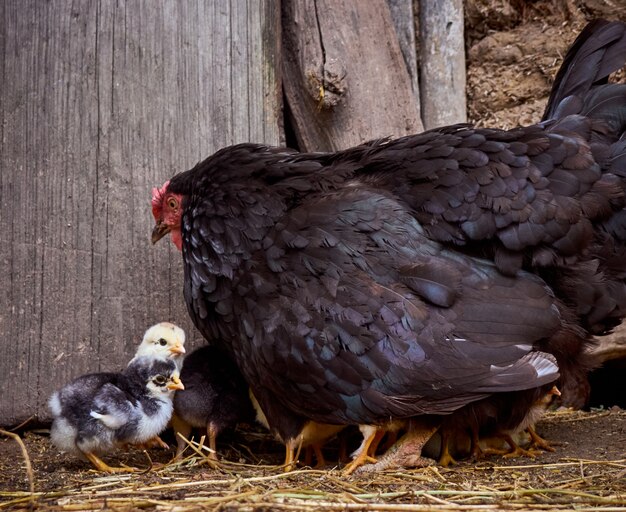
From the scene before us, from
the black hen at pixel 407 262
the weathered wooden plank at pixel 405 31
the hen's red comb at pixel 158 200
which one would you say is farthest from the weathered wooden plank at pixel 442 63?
the hen's red comb at pixel 158 200

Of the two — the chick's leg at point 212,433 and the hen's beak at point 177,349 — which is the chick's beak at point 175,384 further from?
the chick's leg at point 212,433

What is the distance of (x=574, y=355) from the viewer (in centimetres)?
362

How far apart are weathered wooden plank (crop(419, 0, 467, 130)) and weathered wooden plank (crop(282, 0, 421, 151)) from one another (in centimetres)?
31

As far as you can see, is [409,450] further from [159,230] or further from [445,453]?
[159,230]

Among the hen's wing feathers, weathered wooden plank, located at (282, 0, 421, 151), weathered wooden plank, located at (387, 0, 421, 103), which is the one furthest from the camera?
weathered wooden plank, located at (387, 0, 421, 103)

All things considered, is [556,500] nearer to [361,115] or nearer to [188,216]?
[188,216]

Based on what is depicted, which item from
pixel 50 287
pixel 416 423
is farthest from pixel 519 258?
pixel 50 287

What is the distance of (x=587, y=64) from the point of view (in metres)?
4.04

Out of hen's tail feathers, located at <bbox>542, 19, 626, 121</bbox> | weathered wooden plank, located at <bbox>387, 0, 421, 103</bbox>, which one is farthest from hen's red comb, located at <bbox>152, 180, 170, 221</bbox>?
hen's tail feathers, located at <bbox>542, 19, 626, 121</bbox>

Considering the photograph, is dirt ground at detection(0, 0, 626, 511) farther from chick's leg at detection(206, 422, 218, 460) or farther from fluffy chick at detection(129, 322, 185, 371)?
fluffy chick at detection(129, 322, 185, 371)

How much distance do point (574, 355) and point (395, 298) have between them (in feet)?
3.15

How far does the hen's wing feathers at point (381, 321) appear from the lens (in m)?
3.25

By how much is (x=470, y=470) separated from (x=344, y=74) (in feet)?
7.70

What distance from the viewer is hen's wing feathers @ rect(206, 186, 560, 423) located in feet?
10.6
